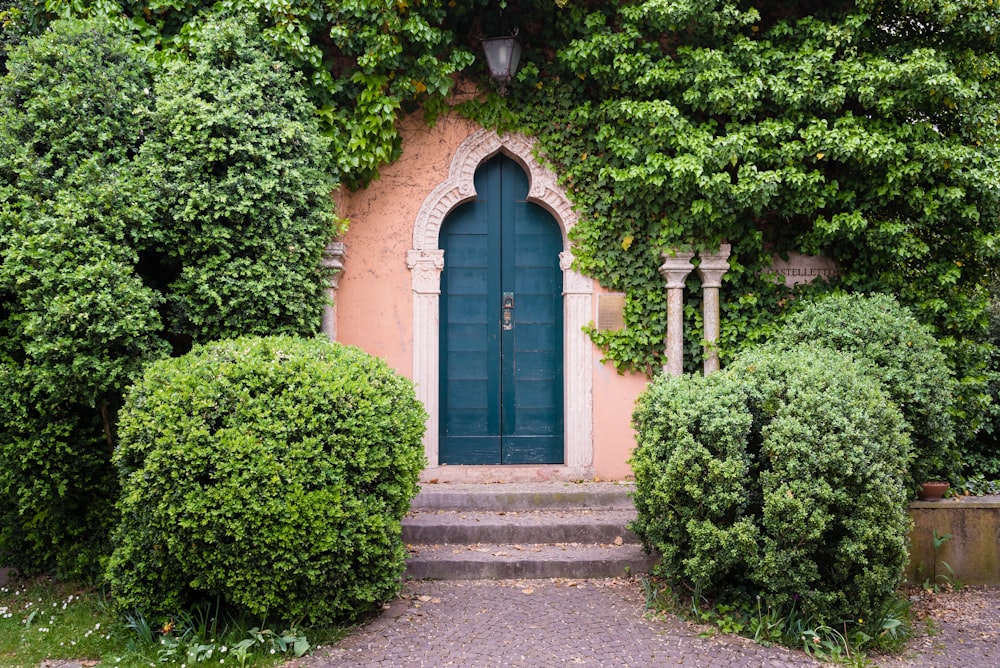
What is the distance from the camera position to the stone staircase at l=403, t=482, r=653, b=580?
4.49 m

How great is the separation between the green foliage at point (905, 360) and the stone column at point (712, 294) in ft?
2.31

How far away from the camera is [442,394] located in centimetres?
609

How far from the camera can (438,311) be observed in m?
6.02

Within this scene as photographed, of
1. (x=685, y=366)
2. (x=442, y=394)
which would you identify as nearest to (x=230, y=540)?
(x=442, y=394)

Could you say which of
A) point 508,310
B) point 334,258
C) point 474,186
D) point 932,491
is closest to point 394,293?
point 334,258

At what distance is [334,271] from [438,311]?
94 cm

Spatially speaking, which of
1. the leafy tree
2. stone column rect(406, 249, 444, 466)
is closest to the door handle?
stone column rect(406, 249, 444, 466)

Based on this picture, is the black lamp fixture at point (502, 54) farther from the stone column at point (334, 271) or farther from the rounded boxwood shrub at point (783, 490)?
the rounded boxwood shrub at point (783, 490)

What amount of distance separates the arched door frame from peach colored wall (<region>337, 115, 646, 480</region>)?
77 mm

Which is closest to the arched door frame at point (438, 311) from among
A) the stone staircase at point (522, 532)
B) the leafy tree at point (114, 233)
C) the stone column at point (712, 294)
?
the stone staircase at point (522, 532)

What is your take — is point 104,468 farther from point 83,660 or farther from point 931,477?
point 931,477

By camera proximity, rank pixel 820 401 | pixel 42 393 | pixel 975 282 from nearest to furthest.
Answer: pixel 820 401 < pixel 42 393 < pixel 975 282

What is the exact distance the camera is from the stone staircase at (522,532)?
4488mm

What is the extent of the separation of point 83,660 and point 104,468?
1245 millimetres
